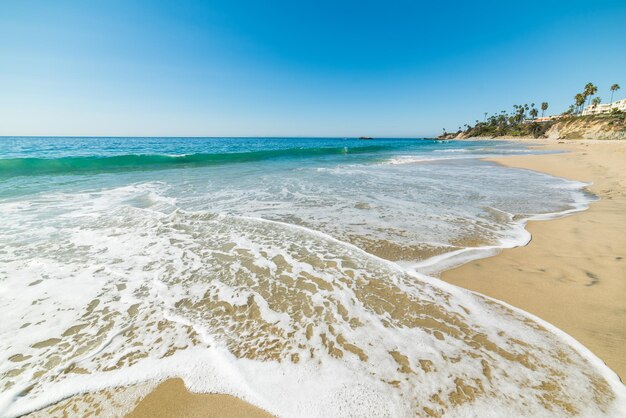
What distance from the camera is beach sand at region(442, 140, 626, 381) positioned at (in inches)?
109

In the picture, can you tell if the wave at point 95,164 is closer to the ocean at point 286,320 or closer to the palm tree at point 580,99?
the ocean at point 286,320

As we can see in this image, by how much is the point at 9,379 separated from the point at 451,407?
12.8 feet

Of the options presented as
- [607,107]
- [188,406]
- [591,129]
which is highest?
[607,107]

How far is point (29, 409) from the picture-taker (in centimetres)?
207

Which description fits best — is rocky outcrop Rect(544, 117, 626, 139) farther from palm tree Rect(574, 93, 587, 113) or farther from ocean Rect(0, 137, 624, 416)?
ocean Rect(0, 137, 624, 416)

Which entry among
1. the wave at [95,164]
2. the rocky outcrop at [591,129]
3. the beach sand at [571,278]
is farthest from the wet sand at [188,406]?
the rocky outcrop at [591,129]

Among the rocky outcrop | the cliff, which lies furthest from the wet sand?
the rocky outcrop

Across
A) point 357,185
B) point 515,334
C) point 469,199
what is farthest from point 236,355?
point 357,185

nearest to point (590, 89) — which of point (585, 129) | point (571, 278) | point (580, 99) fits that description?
point (580, 99)

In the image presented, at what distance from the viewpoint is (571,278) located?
3.76 m

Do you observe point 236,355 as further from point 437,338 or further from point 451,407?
point 437,338

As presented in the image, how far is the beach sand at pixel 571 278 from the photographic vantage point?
278 centimetres

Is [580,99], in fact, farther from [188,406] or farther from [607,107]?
[188,406]

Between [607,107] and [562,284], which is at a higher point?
[607,107]
